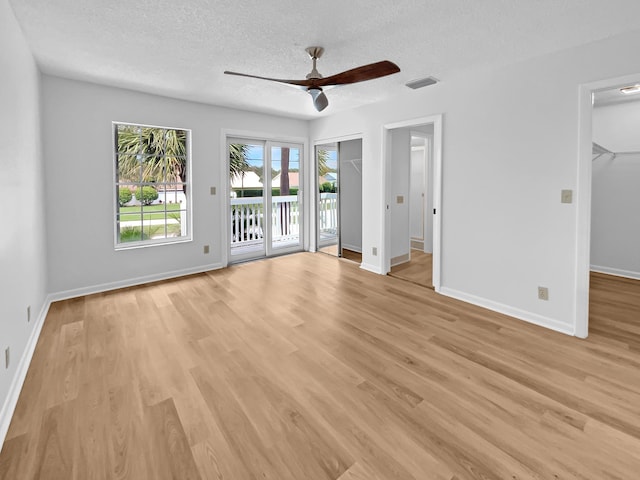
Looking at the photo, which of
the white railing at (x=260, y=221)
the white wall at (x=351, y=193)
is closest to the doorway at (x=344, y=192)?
the white wall at (x=351, y=193)

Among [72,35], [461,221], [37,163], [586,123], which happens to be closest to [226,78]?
[72,35]

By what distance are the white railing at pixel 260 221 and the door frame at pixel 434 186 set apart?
198 centimetres

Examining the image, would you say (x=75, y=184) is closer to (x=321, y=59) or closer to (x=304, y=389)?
(x=321, y=59)

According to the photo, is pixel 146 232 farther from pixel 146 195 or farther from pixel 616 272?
pixel 616 272

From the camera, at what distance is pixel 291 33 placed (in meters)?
2.47

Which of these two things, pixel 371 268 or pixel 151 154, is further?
pixel 371 268

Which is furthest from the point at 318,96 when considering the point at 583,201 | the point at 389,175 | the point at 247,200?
the point at 247,200

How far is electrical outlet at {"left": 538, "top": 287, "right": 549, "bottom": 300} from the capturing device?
295cm

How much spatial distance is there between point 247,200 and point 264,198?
286 mm

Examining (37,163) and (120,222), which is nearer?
(37,163)

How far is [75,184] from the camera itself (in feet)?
12.0

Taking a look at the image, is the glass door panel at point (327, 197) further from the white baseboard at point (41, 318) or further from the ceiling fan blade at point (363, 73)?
the ceiling fan blade at point (363, 73)

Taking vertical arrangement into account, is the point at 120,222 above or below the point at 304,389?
above

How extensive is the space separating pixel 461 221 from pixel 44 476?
12.2ft
